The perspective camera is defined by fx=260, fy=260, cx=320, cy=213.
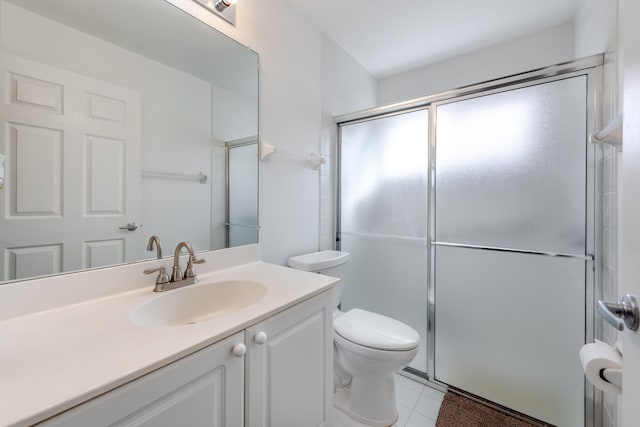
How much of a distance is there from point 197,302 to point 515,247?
1581mm

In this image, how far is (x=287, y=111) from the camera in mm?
1623

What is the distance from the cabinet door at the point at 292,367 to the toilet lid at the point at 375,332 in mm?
295

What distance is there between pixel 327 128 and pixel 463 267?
4.37ft

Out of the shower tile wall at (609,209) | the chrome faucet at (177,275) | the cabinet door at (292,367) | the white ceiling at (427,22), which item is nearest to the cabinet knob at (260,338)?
the cabinet door at (292,367)

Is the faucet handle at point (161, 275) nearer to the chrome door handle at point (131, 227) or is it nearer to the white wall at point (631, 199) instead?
the chrome door handle at point (131, 227)

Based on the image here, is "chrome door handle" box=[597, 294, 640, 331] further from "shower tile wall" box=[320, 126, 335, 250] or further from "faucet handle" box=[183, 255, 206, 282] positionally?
"shower tile wall" box=[320, 126, 335, 250]

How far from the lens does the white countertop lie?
1.42 feet

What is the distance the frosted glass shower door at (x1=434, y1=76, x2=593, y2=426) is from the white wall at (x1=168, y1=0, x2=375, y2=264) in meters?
0.83

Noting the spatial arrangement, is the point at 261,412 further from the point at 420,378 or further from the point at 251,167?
the point at 420,378

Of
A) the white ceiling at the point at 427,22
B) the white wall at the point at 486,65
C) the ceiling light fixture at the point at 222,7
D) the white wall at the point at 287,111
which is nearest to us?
the ceiling light fixture at the point at 222,7

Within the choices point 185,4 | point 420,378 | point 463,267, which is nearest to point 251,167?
point 185,4

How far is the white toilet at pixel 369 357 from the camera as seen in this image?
49.8 inches

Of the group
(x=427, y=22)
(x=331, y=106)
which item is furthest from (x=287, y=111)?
(x=427, y=22)

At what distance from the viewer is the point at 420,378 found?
172 cm
